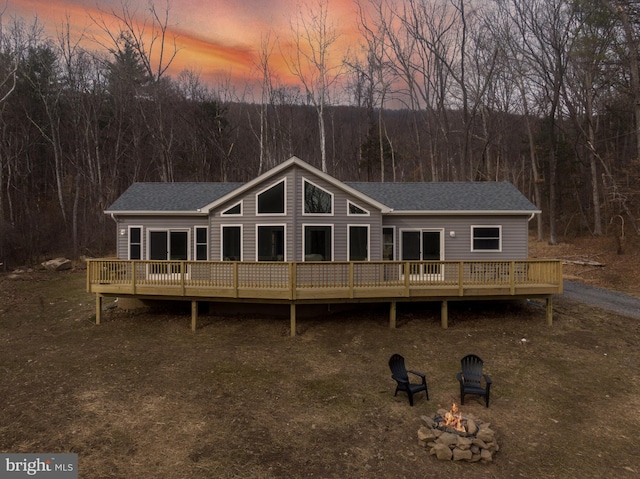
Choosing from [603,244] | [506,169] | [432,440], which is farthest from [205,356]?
[506,169]

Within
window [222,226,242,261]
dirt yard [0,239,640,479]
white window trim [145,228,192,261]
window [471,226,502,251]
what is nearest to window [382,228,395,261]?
dirt yard [0,239,640,479]

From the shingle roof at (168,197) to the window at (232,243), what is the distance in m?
1.77

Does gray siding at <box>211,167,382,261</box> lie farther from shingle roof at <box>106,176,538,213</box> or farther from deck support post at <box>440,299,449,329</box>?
deck support post at <box>440,299,449,329</box>

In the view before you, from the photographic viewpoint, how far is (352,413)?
23.4ft

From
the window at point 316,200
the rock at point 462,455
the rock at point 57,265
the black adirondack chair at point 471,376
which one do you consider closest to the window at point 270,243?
the window at point 316,200

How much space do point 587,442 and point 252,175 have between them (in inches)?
1312

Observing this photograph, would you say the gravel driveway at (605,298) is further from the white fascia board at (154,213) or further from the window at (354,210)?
the white fascia board at (154,213)

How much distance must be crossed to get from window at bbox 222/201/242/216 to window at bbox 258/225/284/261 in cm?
93

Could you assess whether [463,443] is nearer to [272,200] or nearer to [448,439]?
[448,439]

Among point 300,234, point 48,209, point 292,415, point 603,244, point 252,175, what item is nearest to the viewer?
point 292,415

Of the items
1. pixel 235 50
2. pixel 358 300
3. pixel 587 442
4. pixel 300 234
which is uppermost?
pixel 235 50

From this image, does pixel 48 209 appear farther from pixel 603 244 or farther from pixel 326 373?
pixel 603 244

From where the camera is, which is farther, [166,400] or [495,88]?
[495,88]

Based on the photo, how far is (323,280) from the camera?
11.4 m
